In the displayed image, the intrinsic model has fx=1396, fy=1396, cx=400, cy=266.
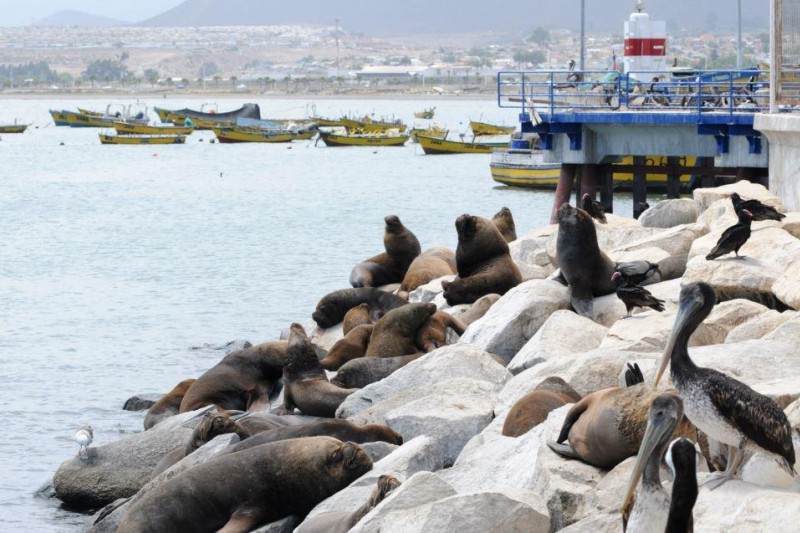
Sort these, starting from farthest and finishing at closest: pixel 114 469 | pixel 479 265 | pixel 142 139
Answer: pixel 142 139, pixel 479 265, pixel 114 469

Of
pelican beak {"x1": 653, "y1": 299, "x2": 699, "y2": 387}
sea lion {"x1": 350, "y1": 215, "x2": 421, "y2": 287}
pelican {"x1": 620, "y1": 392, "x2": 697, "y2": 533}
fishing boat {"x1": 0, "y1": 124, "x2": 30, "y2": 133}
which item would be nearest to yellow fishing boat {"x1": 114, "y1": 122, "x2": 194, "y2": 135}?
fishing boat {"x1": 0, "y1": 124, "x2": 30, "y2": 133}

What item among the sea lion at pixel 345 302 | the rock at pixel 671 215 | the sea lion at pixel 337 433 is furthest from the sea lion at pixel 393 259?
the sea lion at pixel 337 433

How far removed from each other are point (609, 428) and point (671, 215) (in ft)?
35.7

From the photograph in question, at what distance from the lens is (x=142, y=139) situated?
295ft

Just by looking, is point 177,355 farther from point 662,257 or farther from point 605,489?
point 605,489

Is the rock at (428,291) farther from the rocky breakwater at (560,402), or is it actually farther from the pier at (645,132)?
the pier at (645,132)

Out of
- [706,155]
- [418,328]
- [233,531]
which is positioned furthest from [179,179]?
[233,531]

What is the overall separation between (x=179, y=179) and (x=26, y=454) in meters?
49.2

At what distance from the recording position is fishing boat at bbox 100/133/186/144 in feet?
293

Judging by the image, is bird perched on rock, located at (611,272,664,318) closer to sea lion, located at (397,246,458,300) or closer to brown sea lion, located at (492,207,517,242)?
sea lion, located at (397,246,458,300)

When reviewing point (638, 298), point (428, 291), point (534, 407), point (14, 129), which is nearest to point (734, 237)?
point (638, 298)

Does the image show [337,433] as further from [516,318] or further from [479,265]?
[479,265]

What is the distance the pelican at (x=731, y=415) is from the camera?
6.25m

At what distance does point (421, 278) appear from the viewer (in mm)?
17469
